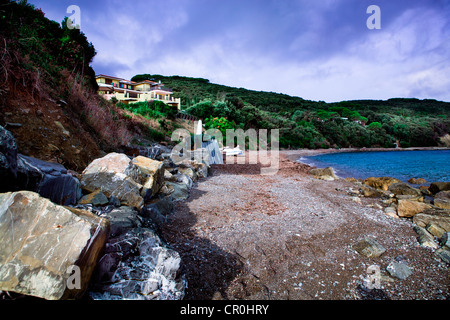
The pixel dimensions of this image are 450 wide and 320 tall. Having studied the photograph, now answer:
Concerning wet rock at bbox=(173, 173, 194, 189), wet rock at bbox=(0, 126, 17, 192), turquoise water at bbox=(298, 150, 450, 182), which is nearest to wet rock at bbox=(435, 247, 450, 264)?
wet rock at bbox=(173, 173, 194, 189)

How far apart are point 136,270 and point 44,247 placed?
0.82 metres

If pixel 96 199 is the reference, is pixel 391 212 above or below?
below

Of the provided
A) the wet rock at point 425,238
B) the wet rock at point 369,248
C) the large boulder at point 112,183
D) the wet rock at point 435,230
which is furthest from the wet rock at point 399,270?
the large boulder at point 112,183

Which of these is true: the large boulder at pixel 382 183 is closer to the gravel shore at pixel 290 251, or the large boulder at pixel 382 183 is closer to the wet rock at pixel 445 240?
the gravel shore at pixel 290 251

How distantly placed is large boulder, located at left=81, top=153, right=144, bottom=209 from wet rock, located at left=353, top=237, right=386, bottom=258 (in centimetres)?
381

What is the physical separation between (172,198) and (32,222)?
141 inches

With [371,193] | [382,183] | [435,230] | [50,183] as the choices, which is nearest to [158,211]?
[50,183]

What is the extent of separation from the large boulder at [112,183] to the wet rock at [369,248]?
3.81 metres

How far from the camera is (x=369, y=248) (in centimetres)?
357

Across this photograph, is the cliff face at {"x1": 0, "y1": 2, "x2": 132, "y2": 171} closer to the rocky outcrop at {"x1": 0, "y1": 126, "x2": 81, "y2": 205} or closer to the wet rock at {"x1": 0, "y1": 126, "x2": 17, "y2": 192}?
the rocky outcrop at {"x1": 0, "y1": 126, "x2": 81, "y2": 205}

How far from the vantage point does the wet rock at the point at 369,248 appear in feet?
11.5

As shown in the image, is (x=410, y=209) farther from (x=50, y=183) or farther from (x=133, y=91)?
(x=133, y=91)
